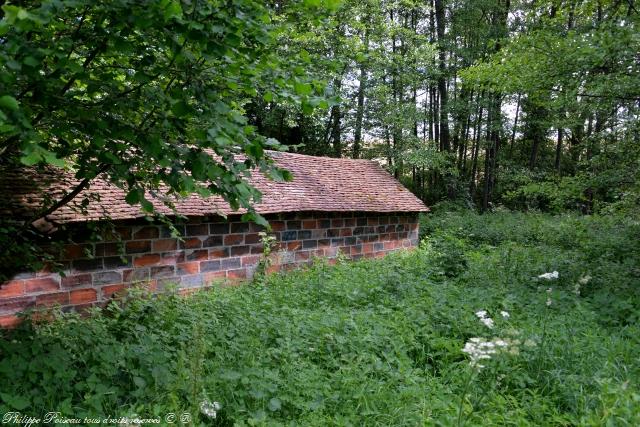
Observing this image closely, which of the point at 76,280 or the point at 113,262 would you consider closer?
the point at 76,280

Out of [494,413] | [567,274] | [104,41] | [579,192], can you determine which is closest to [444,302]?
[494,413]

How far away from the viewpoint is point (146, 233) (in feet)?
20.8

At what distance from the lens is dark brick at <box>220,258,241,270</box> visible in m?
7.33

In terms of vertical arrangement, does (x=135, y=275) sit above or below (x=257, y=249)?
below

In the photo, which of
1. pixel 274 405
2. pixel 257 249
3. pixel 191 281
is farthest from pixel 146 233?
pixel 274 405

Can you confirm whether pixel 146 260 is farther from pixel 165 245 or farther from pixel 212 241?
pixel 212 241

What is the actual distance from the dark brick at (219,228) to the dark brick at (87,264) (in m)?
1.78

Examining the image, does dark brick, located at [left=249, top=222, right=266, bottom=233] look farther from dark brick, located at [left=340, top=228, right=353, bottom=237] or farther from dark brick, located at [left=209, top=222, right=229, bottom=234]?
dark brick, located at [left=340, top=228, right=353, bottom=237]

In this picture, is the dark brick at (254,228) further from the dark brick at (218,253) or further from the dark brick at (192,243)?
the dark brick at (192,243)

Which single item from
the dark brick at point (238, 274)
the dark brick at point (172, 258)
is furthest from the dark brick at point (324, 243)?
the dark brick at point (172, 258)

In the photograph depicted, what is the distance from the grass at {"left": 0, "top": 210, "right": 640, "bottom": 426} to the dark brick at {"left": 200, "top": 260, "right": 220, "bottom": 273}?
63 cm

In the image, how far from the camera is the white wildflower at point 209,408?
2854 mm

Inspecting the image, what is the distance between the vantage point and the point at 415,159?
1609cm

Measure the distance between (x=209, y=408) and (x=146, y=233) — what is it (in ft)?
13.0
